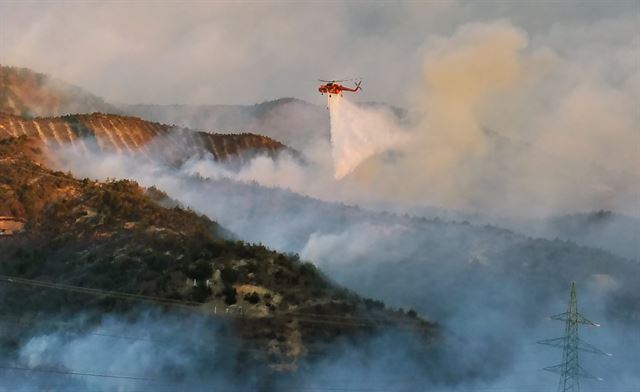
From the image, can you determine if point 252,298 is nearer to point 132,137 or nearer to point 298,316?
point 298,316

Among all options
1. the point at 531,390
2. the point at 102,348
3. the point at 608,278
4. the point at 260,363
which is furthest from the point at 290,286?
the point at 608,278

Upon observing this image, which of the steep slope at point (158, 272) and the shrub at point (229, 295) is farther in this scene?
the shrub at point (229, 295)

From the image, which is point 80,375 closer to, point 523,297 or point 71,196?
point 71,196

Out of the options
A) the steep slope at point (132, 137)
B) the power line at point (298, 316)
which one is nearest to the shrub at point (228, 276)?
the power line at point (298, 316)

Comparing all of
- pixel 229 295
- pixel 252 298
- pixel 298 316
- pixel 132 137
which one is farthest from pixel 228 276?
pixel 132 137

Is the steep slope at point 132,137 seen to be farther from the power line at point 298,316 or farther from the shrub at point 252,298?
the shrub at point 252,298

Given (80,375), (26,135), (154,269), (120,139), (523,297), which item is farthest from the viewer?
(120,139)
